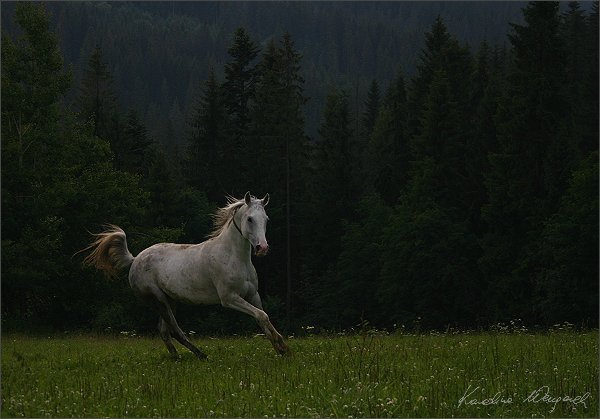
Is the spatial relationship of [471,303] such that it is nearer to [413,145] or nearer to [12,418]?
[413,145]

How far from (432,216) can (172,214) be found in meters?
20.0

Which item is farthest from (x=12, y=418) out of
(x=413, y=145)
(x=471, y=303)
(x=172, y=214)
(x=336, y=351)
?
(x=413, y=145)

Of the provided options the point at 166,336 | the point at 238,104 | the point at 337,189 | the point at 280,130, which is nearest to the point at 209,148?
the point at 238,104

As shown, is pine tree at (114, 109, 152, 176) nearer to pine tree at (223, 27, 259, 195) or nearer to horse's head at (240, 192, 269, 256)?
pine tree at (223, 27, 259, 195)

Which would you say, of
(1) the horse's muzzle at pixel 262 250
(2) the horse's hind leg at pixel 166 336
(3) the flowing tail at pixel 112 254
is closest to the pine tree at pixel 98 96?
(3) the flowing tail at pixel 112 254

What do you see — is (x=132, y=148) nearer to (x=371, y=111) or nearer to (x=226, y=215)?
(x=371, y=111)

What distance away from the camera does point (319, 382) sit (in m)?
9.66

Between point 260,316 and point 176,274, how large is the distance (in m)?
2.22

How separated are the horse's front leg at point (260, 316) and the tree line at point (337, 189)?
13.1 metres

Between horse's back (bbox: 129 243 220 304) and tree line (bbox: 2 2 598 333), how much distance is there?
12.6 meters

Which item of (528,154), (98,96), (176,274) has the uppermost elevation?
(98,96)

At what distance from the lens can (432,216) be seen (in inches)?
2120

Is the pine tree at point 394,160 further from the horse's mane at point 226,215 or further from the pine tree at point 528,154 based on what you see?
the horse's mane at point 226,215
